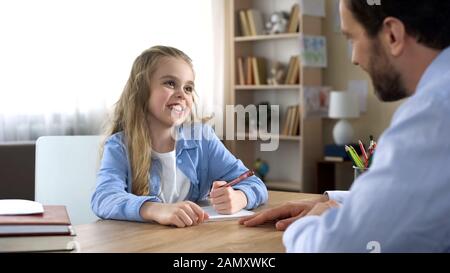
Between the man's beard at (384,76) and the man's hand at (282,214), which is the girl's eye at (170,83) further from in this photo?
the man's beard at (384,76)

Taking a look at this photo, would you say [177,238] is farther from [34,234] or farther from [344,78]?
[344,78]

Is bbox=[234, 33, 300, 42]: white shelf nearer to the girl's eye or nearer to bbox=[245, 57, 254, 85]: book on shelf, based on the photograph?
bbox=[245, 57, 254, 85]: book on shelf

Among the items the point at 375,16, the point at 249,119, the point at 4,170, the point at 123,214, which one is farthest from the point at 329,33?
the point at 375,16

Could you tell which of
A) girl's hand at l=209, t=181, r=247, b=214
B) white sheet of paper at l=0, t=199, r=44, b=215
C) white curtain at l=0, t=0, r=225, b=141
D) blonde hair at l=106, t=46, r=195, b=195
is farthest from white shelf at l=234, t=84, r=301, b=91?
white sheet of paper at l=0, t=199, r=44, b=215

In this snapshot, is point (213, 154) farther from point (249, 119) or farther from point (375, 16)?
point (249, 119)

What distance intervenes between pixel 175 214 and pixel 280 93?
3715 mm

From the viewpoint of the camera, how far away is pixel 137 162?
4.83 ft

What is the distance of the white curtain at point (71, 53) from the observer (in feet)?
11.7

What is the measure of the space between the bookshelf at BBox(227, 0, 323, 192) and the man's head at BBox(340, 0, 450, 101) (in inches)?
142

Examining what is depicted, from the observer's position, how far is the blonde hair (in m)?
1.48

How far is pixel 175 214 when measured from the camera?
115 cm

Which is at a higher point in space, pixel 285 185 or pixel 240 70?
pixel 240 70
